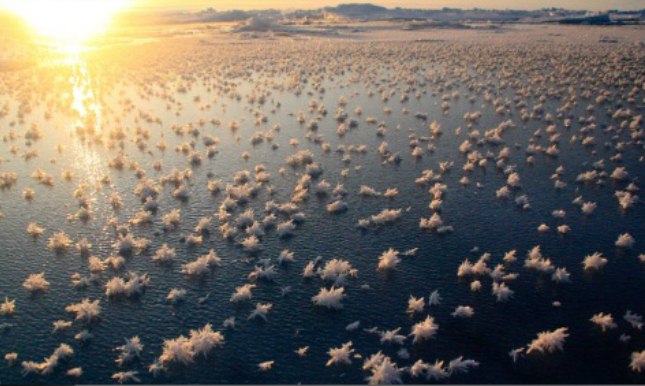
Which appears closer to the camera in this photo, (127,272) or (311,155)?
(127,272)

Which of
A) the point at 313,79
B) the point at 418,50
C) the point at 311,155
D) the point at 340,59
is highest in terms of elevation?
the point at 418,50

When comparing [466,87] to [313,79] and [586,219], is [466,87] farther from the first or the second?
[586,219]

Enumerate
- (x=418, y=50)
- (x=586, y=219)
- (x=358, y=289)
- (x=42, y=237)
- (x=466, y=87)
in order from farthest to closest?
(x=418, y=50), (x=466, y=87), (x=586, y=219), (x=42, y=237), (x=358, y=289)

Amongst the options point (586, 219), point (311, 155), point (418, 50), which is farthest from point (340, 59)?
point (586, 219)

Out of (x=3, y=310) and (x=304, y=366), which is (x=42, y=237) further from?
(x=304, y=366)

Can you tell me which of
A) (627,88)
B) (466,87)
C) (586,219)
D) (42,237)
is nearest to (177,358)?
(42,237)

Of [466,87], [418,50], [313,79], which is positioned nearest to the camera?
[466,87]

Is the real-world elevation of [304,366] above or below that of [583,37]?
below
